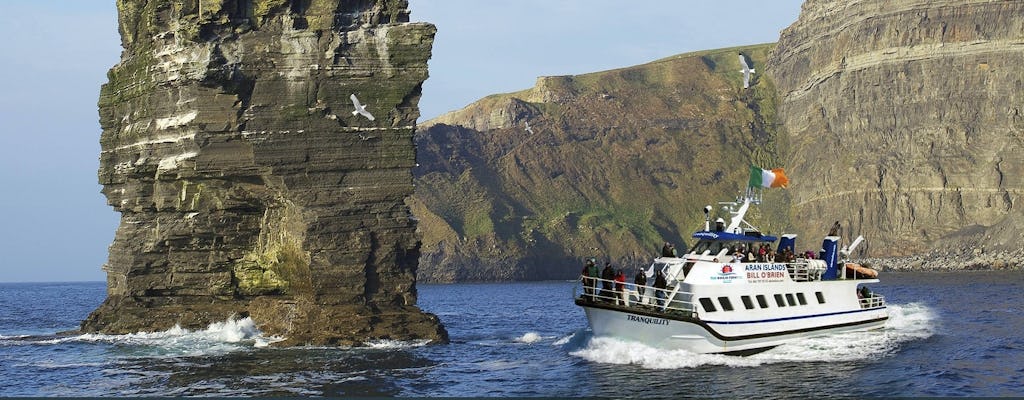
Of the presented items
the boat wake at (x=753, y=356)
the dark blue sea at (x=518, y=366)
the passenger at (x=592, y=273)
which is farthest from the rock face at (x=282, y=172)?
the passenger at (x=592, y=273)

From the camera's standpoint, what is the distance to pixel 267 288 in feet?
180

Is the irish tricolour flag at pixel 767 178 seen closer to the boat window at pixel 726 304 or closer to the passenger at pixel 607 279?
the boat window at pixel 726 304

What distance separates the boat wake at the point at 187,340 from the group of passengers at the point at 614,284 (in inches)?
547

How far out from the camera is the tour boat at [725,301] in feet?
137

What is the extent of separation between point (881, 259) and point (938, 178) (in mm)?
17776

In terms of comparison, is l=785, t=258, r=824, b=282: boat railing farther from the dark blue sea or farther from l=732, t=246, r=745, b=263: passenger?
the dark blue sea

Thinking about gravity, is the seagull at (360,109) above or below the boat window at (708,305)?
above

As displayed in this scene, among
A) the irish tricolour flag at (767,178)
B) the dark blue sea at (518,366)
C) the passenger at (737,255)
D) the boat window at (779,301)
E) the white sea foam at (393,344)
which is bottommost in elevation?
the dark blue sea at (518,366)

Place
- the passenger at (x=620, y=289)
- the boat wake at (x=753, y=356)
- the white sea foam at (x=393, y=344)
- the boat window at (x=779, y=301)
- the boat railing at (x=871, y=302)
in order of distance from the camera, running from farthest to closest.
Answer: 1. the boat railing at (x=871, y=302)
2. the white sea foam at (x=393, y=344)
3. the boat window at (x=779, y=301)
4. the passenger at (x=620, y=289)
5. the boat wake at (x=753, y=356)

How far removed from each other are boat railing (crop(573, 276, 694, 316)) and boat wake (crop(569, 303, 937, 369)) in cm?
138

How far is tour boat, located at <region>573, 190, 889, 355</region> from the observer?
41.8 m

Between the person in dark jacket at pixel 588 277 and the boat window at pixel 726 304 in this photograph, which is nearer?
the boat window at pixel 726 304

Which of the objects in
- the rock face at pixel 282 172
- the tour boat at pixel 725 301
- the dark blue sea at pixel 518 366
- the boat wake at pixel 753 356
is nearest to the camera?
the dark blue sea at pixel 518 366

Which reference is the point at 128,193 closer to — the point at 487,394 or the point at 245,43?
the point at 245,43
